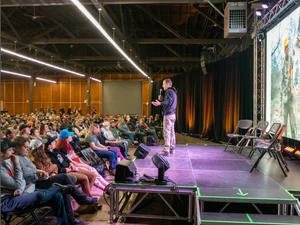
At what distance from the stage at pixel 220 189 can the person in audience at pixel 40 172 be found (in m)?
0.48

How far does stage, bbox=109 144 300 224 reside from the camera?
10.7ft

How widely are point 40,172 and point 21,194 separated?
59cm

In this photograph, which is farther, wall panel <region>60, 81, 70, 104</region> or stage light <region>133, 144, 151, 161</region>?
wall panel <region>60, 81, 70, 104</region>

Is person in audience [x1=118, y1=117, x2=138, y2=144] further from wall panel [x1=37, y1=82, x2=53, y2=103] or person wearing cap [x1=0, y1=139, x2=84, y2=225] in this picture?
wall panel [x1=37, y1=82, x2=53, y2=103]

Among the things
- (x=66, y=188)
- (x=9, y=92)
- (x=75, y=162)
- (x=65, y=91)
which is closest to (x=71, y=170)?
(x=75, y=162)

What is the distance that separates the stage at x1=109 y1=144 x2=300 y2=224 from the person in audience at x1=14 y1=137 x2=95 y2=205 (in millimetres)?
478

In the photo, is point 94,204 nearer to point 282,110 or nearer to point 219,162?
point 219,162

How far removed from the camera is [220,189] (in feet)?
12.1

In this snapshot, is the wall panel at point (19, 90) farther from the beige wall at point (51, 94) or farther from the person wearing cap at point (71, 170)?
the person wearing cap at point (71, 170)

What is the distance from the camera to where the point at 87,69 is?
2175cm

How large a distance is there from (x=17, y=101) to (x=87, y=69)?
27.9 ft

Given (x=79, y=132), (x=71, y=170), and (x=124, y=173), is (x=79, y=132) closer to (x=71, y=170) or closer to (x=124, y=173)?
(x=71, y=170)

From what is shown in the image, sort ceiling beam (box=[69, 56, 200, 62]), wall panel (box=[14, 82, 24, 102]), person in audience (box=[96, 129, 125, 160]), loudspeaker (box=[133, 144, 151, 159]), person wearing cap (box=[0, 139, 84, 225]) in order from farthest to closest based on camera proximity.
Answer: wall panel (box=[14, 82, 24, 102]), ceiling beam (box=[69, 56, 200, 62]), person in audience (box=[96, 129, 125, 160]), loudspeaker (box=[133, 144, 151, 159]), person wearing cap (box=[0, 139, 84, 225])

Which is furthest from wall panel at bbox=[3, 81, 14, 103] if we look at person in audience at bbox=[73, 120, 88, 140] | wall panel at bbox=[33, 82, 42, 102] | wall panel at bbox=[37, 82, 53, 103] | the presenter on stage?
the presenter on stage
